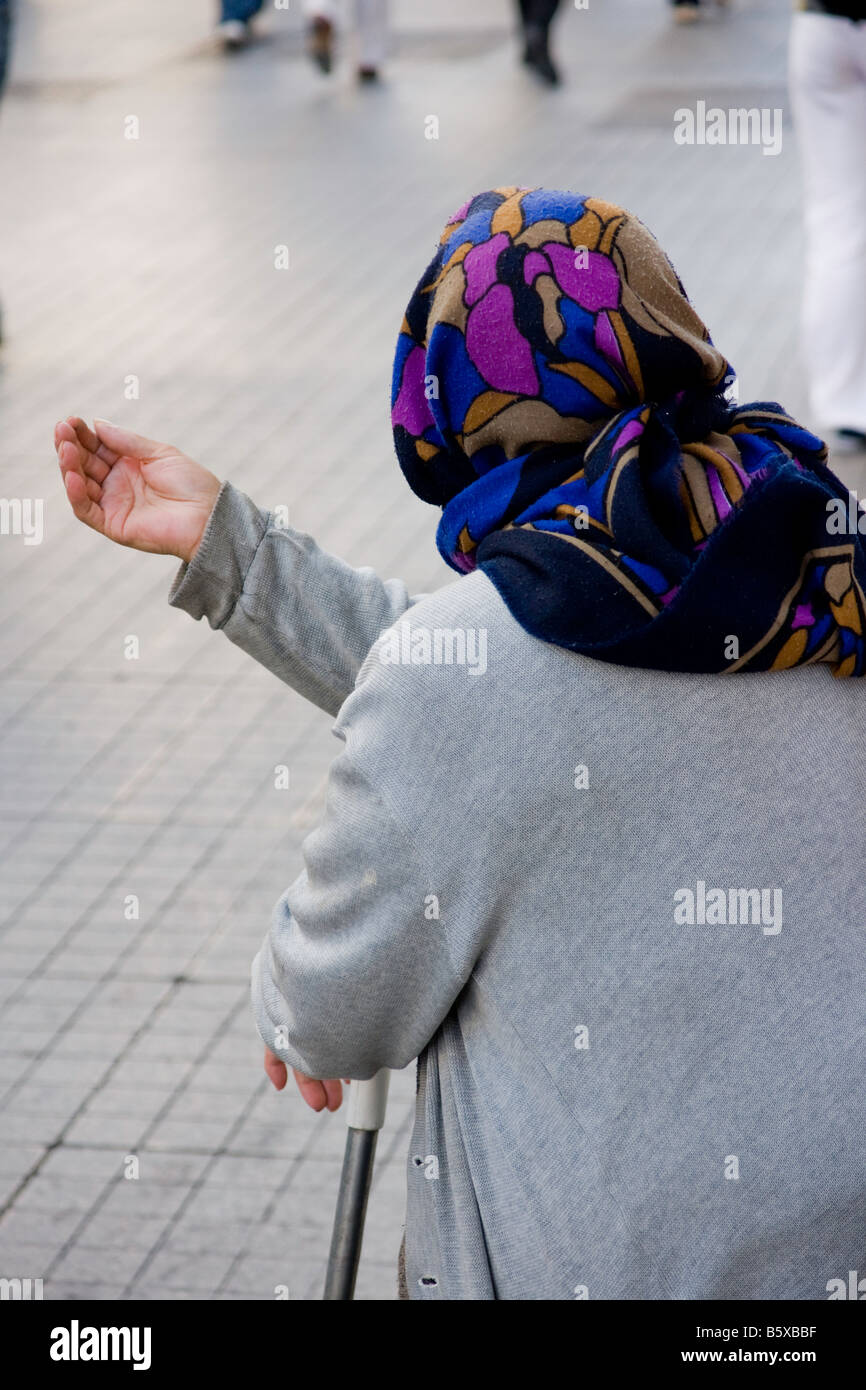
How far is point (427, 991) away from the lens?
5.99ft

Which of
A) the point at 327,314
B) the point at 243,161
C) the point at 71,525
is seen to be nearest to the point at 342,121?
the point at 243,161

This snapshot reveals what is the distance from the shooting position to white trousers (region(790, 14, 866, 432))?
6.82m

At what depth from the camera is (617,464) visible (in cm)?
174

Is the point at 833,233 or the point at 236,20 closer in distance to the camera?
the point at 833,233

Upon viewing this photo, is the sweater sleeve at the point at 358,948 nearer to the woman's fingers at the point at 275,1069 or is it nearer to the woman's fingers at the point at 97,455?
the woman's fingers at the point at 275,1069

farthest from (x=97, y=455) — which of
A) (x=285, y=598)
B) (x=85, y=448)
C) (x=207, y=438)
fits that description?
(x=207, y=438)

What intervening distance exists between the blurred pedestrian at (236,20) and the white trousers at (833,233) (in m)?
8.93

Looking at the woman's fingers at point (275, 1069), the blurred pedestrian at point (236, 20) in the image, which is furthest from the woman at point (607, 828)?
the blurred pedestrian at point (236, 20)

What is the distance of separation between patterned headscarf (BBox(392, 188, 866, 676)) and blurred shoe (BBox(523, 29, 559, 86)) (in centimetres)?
1222

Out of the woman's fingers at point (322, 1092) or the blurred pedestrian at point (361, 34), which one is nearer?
the woman's fingers at point (322, 1092)

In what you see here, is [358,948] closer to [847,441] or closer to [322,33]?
[847,441]

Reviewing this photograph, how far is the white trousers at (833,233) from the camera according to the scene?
22.4 ft

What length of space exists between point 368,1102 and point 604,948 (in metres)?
0.59

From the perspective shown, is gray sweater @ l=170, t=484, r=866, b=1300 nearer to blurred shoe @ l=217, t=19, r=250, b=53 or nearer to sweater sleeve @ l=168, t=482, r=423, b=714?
sweater sleeve @ l=168, t=482, r=423, b=714
